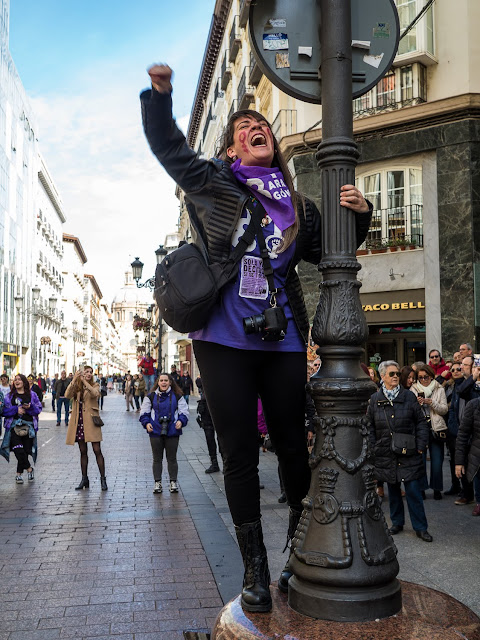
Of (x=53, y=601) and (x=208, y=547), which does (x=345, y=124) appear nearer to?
(x=53, y=601)

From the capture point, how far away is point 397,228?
18.6 metres

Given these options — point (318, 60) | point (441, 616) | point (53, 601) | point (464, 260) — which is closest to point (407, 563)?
point (53, 601)

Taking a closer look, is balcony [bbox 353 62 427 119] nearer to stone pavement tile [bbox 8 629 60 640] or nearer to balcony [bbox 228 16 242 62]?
balcony [bbox 228 16 242 62]

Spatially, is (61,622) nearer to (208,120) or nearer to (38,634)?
(38,634)

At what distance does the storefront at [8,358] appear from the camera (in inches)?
1942

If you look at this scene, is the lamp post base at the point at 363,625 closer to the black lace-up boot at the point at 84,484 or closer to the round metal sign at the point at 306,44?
the round metal sign at the point at 306,44

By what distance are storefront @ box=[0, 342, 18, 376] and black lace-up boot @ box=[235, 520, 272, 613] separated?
159 ft

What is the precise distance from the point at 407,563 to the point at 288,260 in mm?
3832

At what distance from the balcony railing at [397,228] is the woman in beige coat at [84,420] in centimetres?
1004

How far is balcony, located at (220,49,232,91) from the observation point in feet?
108

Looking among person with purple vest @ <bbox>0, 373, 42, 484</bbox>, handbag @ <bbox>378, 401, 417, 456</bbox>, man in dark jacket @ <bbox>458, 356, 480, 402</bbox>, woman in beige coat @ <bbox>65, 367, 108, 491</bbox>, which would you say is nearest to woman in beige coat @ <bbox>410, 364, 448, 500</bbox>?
man in dark jacket @ <bbox>458, 356, 480, 402</bbox>

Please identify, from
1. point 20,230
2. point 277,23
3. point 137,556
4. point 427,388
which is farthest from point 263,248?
point 20,230

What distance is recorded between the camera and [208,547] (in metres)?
6.23

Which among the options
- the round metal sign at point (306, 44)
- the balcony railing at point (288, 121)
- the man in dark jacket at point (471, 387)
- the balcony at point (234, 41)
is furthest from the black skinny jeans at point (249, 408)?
the balcony at point (234, 41)
